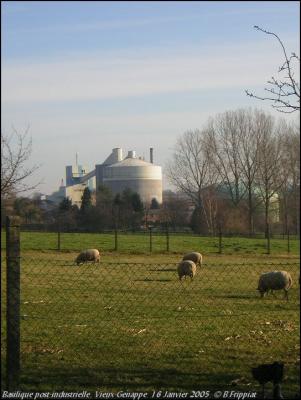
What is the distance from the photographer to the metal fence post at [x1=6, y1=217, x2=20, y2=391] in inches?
205

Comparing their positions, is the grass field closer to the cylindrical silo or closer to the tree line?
the tree line

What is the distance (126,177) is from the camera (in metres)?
80.7

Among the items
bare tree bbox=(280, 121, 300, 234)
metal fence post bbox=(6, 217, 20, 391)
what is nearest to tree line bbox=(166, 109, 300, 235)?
bare tree bbox=(280, 121, 300, 234)

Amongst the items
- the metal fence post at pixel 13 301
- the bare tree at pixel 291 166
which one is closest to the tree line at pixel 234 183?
the bare tree at pixel 291 166

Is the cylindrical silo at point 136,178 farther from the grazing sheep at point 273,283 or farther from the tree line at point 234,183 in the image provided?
the grazing sheep at point 273,283

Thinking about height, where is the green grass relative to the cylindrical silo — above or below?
below

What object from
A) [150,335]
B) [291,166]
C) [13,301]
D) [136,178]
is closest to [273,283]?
[291,166]

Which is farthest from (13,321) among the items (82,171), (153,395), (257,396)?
(82,171)

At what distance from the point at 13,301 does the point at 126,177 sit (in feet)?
248

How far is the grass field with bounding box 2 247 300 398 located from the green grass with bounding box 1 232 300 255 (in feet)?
48.3

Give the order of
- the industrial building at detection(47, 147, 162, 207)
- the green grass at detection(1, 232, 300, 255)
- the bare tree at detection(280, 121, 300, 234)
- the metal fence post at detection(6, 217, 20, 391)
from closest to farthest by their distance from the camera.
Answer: the metal fence post at detection(6, 217, 20, 391)
the bare tree at detection(280, 121, 300, 234)
the green grass at detection(1, 232, 300, 255)
the industrial building at detection(47, 147, 162, 207)

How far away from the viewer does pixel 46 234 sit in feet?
110

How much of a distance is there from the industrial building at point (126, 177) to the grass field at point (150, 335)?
210 feet

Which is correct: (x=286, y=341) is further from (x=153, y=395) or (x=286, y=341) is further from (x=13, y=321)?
(x=13, y=321)
